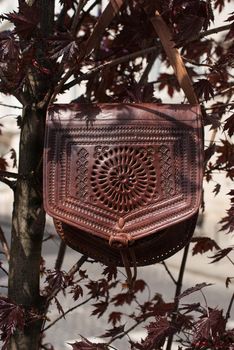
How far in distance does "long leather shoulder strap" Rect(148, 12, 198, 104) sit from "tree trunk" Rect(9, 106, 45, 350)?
0.34 meters

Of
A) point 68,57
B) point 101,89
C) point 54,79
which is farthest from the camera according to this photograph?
point 101,89

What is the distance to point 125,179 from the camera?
126cm

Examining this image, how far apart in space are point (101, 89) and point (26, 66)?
1.60 ft

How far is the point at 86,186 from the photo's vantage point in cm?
128

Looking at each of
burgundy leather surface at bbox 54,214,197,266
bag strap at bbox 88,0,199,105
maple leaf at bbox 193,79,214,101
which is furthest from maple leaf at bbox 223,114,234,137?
burgundy leather surface at bbox 54,214,197,266

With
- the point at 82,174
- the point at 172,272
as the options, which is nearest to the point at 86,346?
the point at 82,174

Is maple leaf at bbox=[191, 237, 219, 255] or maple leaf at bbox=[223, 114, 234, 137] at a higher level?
maple leaf at bbox=[223, 114, 234, 137]

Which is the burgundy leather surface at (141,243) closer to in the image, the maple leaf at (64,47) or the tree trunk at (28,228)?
the tree trunk at (28,228)

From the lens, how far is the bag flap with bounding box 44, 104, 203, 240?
1253mm

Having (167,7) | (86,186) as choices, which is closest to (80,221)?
(86,186)

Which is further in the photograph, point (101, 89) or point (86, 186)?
point (101, 89)

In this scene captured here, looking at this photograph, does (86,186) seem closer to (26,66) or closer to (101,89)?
(26,66)

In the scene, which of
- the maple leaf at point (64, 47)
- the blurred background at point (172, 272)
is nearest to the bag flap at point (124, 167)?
the maple leaf at point (64, 47)

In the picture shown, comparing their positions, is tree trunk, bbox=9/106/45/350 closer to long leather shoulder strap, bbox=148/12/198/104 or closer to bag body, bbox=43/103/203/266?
bag body, bbox=43/103/203/266
